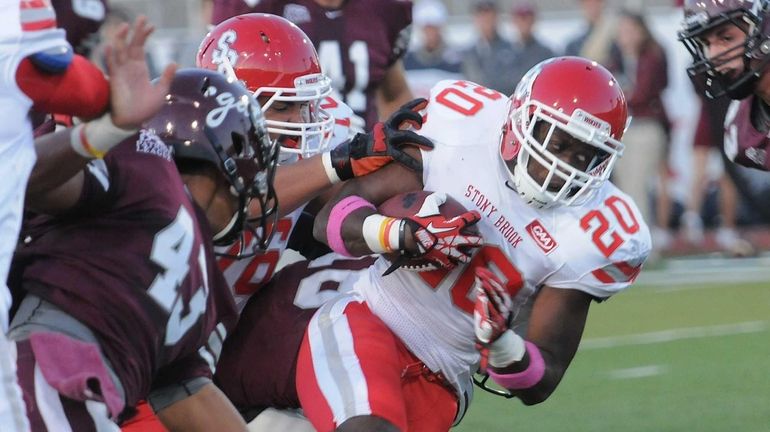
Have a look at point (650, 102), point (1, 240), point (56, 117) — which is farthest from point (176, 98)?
point (650, 102)

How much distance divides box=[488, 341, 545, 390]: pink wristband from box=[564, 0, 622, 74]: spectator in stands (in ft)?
22.8

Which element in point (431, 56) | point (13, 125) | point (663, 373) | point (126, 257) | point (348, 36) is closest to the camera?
point (13, 125)

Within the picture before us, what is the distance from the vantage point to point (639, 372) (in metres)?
6.52

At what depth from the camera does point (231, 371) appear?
3984 mm

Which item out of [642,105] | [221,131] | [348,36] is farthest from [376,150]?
[642,105]

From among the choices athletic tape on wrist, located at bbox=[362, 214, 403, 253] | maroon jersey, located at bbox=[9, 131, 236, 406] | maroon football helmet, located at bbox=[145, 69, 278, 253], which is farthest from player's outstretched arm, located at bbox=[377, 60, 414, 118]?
maroon jersey, located at bbox=[9, 131, 236, 406]

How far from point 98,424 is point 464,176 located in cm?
142

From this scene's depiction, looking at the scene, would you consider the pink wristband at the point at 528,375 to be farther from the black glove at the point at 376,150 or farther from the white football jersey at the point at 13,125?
the white football jersey at the point at 13,125

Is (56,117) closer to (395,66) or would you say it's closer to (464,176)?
(464,176)

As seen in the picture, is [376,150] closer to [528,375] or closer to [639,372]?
[528,375]

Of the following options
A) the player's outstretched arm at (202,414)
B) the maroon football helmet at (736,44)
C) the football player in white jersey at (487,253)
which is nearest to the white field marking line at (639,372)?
the maroon football helmet at (736,44)

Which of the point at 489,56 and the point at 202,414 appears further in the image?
the point at 489,56

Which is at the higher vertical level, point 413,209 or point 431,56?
point 413,209

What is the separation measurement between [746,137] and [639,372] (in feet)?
6.94
